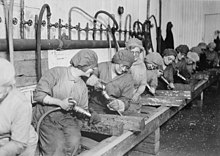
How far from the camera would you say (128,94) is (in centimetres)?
246

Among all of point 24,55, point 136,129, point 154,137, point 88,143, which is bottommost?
point 154,137

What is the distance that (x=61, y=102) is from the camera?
6.03 ft

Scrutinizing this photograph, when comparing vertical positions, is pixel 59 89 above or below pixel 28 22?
below

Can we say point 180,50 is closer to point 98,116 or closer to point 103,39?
point 103,39

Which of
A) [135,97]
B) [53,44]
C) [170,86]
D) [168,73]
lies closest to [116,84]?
[135,97]

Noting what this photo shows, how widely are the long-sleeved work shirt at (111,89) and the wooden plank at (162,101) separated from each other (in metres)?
0.54

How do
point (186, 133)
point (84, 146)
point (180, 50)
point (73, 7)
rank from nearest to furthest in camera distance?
point (84, 146) → point (73, 7) → point (186, 133) → point (180, 50)

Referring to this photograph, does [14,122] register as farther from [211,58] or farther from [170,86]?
[211,58]

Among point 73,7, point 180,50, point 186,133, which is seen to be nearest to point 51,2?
point 73,7

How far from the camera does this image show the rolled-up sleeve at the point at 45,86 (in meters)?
1.86

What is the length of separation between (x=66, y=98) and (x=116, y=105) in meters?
0.53

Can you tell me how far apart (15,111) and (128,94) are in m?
1.31

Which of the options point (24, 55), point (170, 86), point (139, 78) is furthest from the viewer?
point (170, 86)

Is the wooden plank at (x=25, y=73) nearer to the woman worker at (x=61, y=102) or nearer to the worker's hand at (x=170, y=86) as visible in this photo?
the woman worker at (x=61, y=102)
